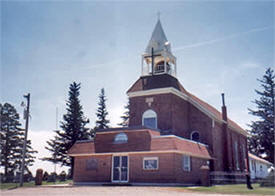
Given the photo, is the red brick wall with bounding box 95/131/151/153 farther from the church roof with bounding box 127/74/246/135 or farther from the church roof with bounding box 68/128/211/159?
Result: the church roof with bounding box 127/74/246/135

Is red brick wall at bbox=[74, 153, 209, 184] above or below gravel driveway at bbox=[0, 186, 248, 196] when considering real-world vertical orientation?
above

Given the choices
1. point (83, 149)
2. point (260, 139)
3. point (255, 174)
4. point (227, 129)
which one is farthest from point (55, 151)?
point (260, 139)

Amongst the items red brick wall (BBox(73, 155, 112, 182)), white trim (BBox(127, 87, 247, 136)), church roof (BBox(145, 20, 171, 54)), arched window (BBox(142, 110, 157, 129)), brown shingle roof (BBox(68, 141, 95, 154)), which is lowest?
red brick wall (BBox(73, 155, 112, 182))

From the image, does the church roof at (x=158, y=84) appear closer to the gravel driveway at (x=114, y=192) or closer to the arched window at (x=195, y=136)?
the arched window at (x=195, y=136)

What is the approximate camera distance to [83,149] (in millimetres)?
27047

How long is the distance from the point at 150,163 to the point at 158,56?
1370 centimetres

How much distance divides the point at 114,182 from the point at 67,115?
2645cm

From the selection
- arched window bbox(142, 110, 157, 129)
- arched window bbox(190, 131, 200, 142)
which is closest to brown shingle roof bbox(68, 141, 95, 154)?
arched window bbox(142, 110, 157, 129)

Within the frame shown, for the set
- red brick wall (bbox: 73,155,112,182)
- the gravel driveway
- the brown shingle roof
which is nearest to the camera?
the gravel driveway

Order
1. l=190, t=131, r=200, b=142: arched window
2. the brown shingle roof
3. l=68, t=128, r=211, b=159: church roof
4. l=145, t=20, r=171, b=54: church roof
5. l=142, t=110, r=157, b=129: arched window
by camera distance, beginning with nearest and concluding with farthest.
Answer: l=68, t=128, r=211, b=159: church roof < the brown shingle roof < l=142, t=110, r=157, b=129: arched window < l=190, t=131, r=200, b=142: arched window < l=145, t=20, r=171, b=54: church roof

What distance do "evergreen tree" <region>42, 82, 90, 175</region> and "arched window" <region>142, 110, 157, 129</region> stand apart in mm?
19785

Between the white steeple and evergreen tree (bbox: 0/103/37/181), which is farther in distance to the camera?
evergreen tree (bbox: 0/103/37/181)

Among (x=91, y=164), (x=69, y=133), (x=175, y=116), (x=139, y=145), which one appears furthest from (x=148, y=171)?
(x=69, y=133)

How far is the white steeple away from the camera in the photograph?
3362 cm
